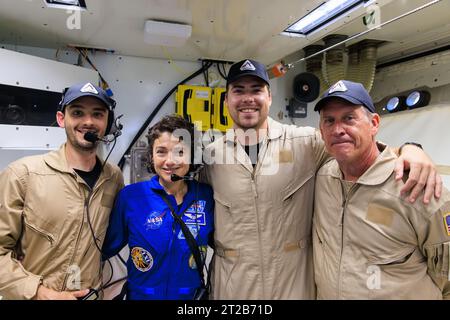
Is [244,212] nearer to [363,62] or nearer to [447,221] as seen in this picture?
[447,221]

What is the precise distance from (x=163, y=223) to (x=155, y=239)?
2.9 inches

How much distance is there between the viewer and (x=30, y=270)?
1.15 meters

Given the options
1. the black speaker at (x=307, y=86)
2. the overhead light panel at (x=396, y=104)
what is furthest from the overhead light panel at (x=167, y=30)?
the overhead light panel at (x=396, y=104)

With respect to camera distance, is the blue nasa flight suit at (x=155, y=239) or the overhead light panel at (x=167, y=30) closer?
the blue nasa flight suit at (x=155, y=239)

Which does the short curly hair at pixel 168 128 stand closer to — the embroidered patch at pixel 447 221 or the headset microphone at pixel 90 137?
the headset microphone at pixel 90 137

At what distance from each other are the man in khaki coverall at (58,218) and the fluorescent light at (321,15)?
1.30 meters

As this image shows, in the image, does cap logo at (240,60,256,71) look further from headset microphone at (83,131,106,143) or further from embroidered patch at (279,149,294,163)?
headset microphone at (83,131,106,143)

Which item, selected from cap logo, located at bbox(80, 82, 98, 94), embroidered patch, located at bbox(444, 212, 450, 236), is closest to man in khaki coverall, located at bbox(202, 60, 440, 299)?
embroidered patch, located at bbox(444, 212, 450, 236)

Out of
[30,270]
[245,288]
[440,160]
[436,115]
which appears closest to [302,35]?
[436,115]

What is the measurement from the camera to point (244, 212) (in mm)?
1289

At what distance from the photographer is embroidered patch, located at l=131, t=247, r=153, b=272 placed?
4.08 ft

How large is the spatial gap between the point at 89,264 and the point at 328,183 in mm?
1073

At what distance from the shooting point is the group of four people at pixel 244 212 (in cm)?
105

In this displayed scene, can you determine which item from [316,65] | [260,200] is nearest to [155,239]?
[260,200]
